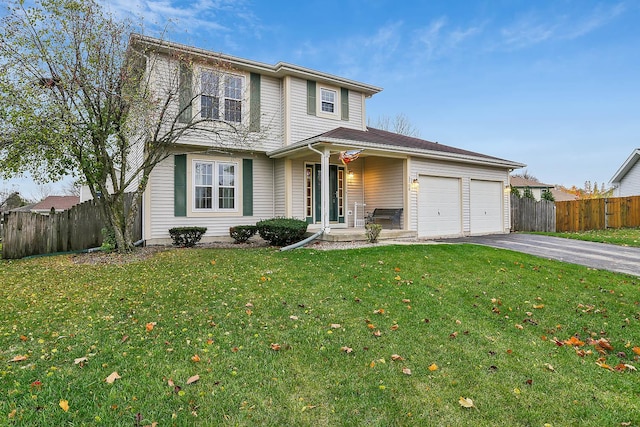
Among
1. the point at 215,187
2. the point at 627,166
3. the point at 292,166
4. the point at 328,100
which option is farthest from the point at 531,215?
the point at 215,187

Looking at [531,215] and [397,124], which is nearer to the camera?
[531,215]

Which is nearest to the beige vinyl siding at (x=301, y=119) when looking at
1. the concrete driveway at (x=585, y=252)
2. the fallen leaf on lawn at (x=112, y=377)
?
the concrete driveway at (x=585, y=252)

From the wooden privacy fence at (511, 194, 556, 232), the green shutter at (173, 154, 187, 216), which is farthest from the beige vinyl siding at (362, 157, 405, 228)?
the wooden privacy fence at (511, 194, 556, 232)

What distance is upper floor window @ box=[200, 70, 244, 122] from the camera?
1045 cm

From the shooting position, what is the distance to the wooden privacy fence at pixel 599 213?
16.5 m

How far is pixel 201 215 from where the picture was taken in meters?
11.0

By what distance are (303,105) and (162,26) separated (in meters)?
4.83

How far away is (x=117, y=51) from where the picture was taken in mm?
8383

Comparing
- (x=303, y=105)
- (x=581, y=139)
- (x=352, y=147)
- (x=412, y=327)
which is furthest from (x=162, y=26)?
(x=581, y=139)

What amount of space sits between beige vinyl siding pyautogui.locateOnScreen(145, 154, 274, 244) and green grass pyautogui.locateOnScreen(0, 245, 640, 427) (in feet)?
13.0

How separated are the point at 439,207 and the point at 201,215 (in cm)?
842

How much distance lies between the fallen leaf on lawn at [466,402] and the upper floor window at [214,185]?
32.2 feet

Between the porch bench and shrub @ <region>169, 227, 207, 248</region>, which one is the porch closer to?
the porch bench

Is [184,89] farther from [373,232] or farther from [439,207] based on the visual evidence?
[439,207]
